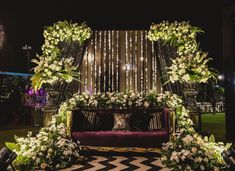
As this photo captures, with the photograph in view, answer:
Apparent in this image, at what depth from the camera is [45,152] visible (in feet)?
15.3

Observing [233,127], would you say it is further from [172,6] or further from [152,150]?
[172,6]

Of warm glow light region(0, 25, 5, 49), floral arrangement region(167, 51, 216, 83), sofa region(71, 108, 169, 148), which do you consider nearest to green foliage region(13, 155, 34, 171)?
sofa region(71, 108, 169, 148)

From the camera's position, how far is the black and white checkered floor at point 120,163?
4.65 metres

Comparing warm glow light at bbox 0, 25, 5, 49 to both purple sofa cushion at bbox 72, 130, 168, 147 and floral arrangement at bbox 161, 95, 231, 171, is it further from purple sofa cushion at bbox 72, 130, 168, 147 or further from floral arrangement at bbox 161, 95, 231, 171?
floral arrangement at bbox 161, 95, 231, 171

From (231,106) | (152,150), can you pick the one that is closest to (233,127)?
(231,106)

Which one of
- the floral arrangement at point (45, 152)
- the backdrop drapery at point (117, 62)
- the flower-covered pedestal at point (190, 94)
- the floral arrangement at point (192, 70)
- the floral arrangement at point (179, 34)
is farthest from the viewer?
the backdrop drapery at point (117, 62)

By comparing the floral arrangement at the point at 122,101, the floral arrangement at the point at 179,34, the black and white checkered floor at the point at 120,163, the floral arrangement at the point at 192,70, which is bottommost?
the black and white checkered floor at the point at 120,163

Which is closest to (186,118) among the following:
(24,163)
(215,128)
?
(24,163)

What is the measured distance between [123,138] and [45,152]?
4.90 ft

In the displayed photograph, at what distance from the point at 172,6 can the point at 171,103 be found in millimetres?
2529

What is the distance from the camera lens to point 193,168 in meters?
4.12

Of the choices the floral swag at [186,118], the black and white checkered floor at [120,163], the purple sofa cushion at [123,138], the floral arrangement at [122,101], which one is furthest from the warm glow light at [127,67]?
the black and white checkered floor at [120,163]

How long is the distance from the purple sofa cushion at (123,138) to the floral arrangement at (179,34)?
2.43m

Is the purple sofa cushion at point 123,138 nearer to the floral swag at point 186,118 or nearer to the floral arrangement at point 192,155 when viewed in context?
the floral swag at point 186,118
